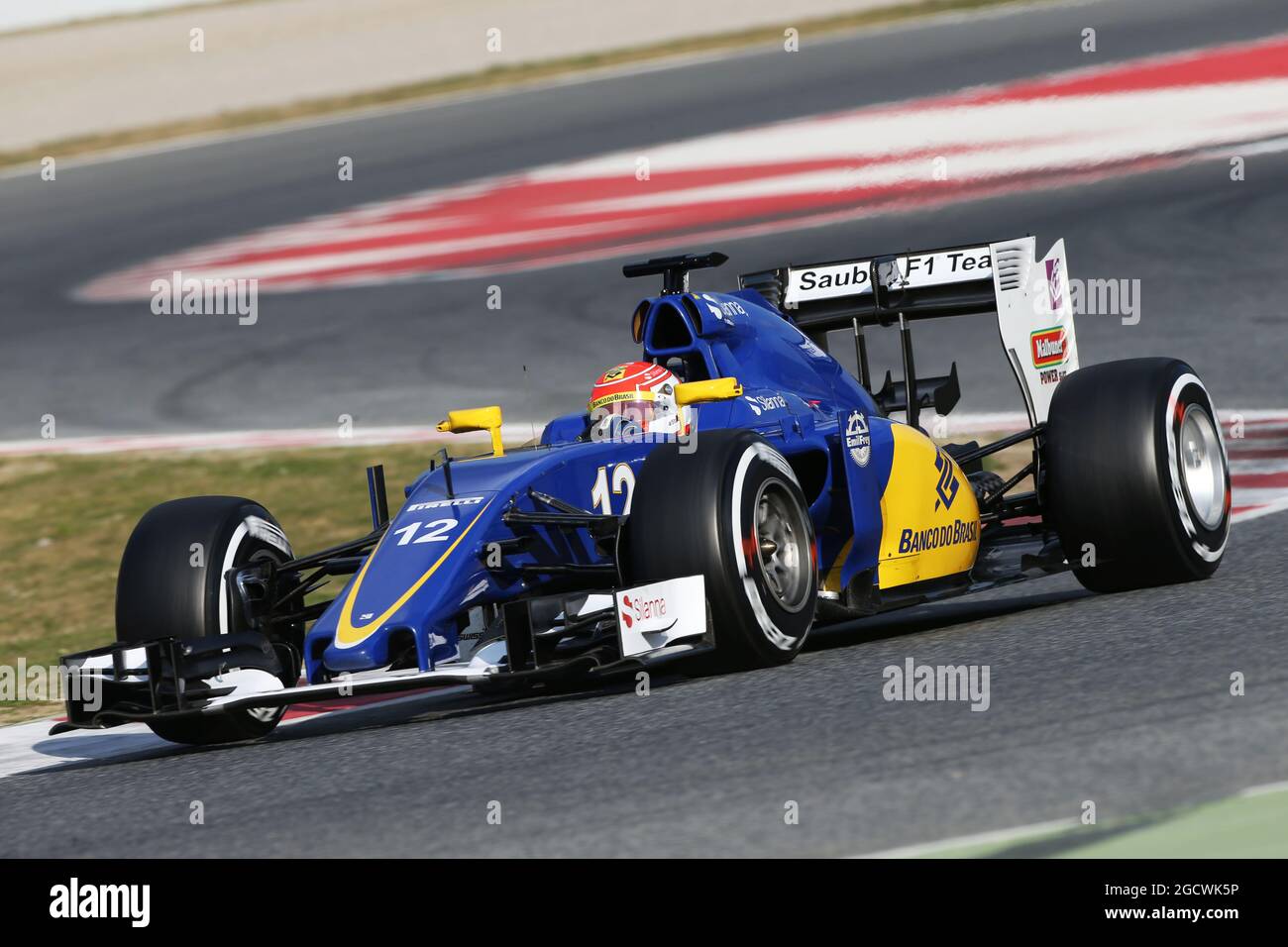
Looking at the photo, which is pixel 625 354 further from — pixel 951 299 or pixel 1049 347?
pixel 1049 347

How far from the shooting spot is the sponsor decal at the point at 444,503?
261 inches

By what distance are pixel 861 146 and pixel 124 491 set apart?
8.29 m

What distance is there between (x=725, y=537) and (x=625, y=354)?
7.22 m

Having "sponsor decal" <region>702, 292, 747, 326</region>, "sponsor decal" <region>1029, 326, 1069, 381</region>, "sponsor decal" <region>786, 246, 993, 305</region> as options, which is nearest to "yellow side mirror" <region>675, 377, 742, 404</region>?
"sponsor decal" <region>702, 292, 747, 326</region>

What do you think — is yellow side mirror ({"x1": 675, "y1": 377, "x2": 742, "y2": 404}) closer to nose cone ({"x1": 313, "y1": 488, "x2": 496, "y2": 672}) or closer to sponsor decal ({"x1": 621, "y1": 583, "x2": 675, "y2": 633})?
nose cone ({"x1": 313, "y1": 488, "x2": 496, "y2": 672})

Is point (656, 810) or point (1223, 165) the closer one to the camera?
point (656, 810)

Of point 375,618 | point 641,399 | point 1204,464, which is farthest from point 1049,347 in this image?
point 375,618

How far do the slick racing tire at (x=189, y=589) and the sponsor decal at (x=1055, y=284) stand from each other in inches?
144

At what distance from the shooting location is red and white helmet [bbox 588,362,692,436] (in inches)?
285

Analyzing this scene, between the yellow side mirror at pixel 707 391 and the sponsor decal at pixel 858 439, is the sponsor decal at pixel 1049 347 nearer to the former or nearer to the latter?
the sponsor decal at pixel 858 439

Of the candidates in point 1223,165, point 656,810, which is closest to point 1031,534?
point 656,810
